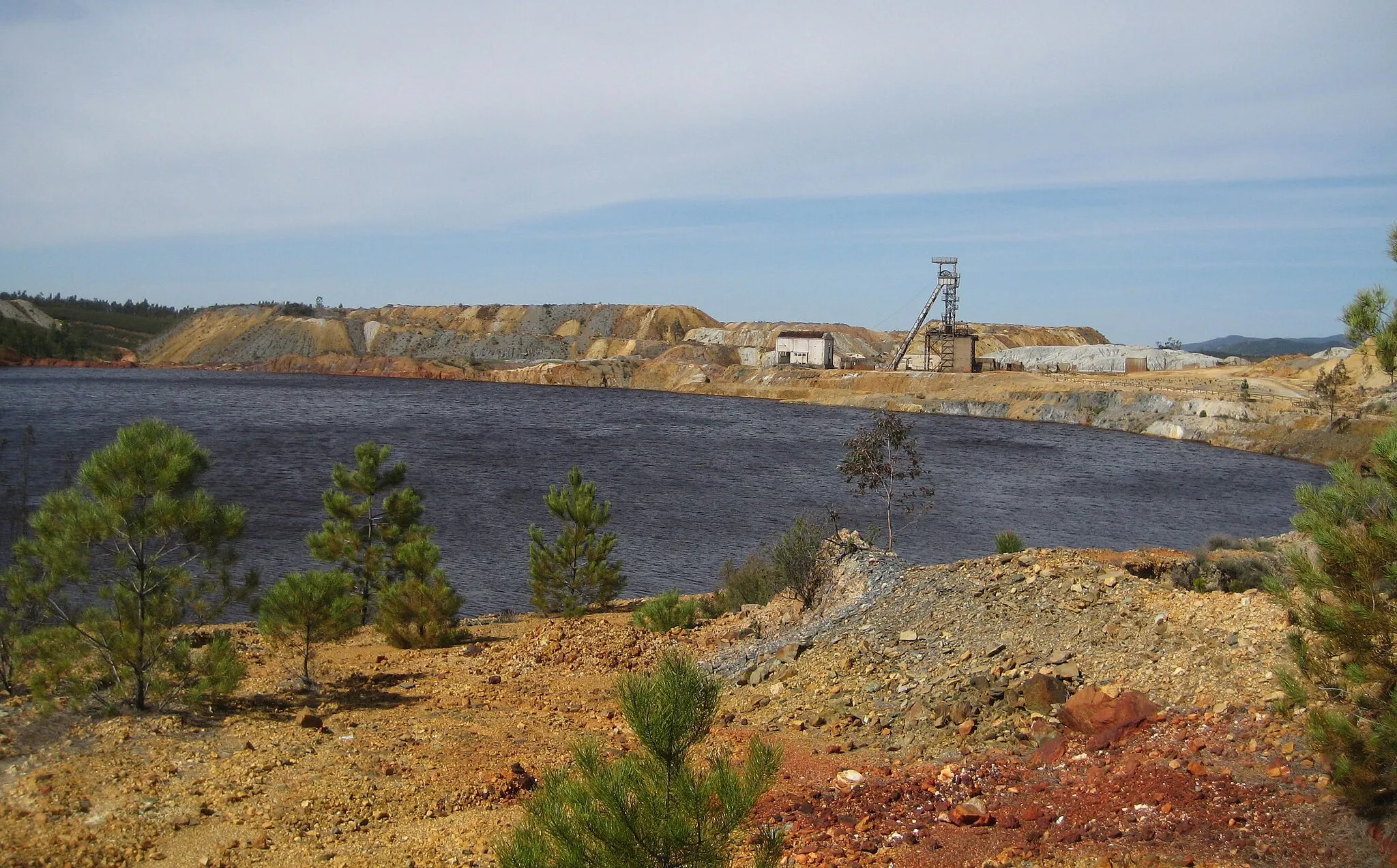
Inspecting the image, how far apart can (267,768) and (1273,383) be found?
260ft

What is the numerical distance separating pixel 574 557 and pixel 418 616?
4314 millimetres

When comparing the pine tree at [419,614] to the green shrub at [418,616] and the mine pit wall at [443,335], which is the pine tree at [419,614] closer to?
the green shrub at [418,616]

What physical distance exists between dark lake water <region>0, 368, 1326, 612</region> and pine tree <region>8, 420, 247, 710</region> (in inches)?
441

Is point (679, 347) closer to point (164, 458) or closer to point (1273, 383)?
point (1273, 383)

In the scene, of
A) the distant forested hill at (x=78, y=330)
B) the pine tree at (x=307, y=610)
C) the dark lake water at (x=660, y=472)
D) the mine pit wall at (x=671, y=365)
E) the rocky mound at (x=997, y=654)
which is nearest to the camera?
the rocky mound at (x=997, y=654)

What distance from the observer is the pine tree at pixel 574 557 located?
2139cm

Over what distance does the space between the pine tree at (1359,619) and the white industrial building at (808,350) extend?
94.4m

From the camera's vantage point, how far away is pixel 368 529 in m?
20.6

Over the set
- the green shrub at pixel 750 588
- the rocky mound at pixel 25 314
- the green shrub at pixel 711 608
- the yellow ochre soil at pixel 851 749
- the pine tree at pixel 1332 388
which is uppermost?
the rocky mound at pixel 25 314

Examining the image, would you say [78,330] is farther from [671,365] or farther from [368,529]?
[368,529]

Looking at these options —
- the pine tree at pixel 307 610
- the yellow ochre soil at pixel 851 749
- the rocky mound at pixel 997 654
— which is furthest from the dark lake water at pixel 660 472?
the rocky mound at pixel 997 654

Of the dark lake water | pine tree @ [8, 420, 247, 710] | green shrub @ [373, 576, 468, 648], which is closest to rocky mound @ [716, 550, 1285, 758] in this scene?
green shrub @ [373, 576, 468, 648]

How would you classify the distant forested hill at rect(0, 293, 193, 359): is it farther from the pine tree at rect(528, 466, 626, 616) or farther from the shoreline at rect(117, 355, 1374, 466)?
the pine tree at rect(528, 466, 626, 616)

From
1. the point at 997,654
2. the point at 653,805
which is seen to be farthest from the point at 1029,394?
the point at 653,805
